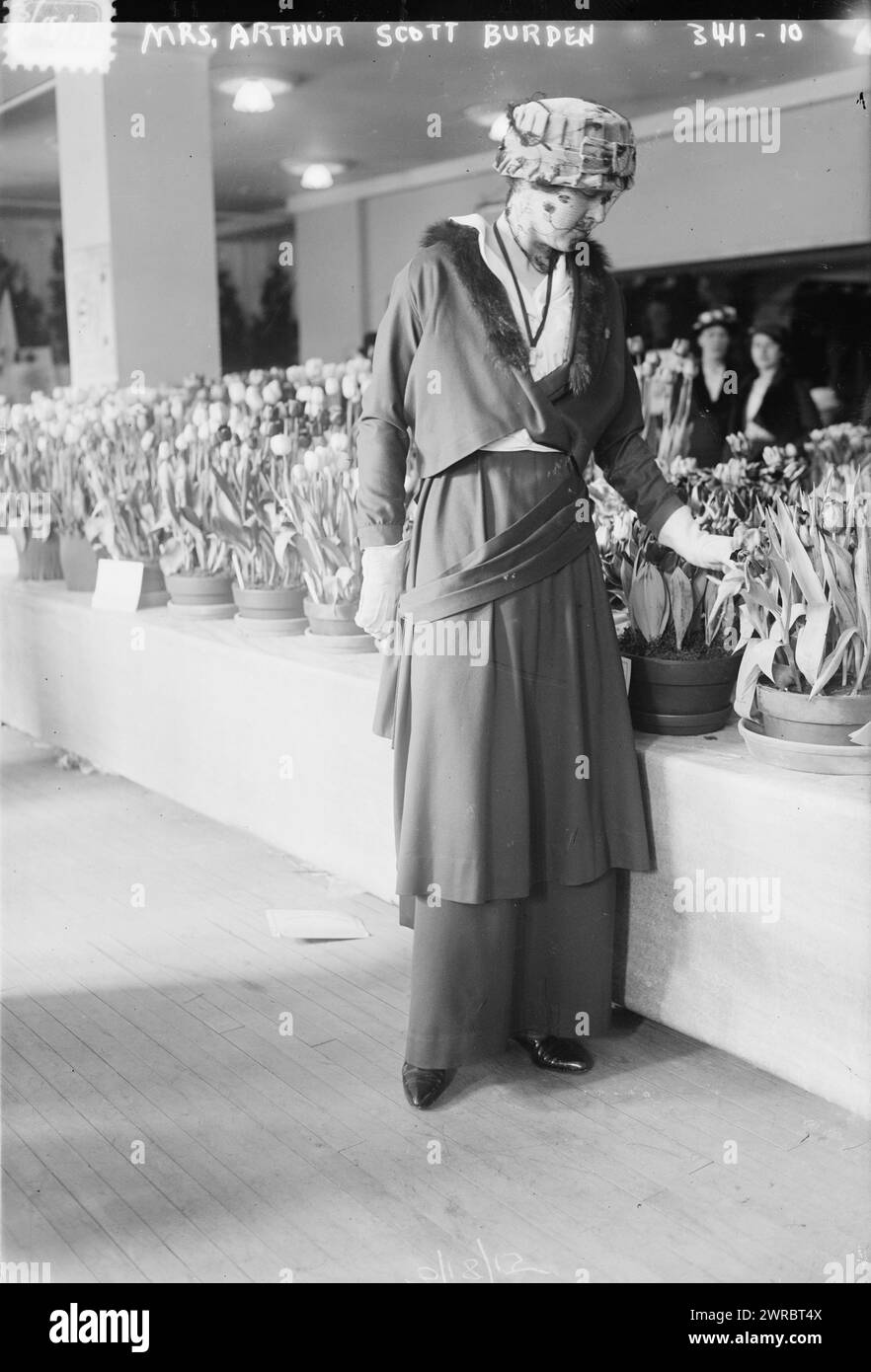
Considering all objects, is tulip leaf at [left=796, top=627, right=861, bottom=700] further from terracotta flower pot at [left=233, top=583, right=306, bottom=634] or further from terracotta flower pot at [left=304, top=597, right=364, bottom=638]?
terracotta flower pot at [left=233, top=583, right=306, bottom=634]

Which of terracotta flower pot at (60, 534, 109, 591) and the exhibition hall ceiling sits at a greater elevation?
the exhibition hall ceiling

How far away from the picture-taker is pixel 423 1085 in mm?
2178

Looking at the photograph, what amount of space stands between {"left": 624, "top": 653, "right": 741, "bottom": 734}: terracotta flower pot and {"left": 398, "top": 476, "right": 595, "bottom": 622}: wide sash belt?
34 cm

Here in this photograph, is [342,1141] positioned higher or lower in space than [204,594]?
lower

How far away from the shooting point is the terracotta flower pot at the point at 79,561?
13.3ft

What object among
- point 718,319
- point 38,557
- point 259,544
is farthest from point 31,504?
point 718,319

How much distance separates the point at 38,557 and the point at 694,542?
2.81 metres

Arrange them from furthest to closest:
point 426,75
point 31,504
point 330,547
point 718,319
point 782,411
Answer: point 718,319
point 782,411
point 426,75
point 31,504
point 330,547

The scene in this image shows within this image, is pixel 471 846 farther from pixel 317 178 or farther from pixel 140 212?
pixel 317 178

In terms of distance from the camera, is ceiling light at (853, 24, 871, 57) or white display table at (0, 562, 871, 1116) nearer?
white display table at (0, 562, 871, 1116)

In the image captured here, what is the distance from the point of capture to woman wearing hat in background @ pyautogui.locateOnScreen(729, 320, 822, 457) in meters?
5.51

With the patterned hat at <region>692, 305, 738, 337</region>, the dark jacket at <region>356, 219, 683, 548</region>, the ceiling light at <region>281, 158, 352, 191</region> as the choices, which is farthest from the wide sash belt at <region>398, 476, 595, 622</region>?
the ceiling light at <region>281, 158, 352, 191</region>
